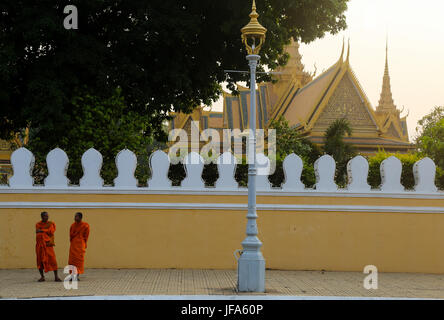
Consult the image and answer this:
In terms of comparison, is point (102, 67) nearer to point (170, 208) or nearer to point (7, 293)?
point (170, 208)

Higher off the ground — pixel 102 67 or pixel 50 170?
pixel 102 67

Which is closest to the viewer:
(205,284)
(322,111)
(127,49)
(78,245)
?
(205,284)

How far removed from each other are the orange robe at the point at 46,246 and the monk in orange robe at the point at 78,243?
31 centimetres

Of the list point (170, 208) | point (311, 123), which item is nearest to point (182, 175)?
point (170, 208)

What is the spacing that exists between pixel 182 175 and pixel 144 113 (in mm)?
3855

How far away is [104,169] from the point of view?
13.3m

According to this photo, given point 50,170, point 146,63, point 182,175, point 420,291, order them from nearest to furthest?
point 420,291 < point 50,170 < point 182,175 < point 146,63

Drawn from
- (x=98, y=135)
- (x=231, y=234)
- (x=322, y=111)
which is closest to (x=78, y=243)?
(x=231, y=234)

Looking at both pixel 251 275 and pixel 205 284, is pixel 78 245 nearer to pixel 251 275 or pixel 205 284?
pixel 205 284

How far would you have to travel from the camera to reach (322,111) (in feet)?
138

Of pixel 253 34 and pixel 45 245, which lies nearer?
pixel 253 34

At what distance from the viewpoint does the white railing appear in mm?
10594

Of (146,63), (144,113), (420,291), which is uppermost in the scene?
(146,63)

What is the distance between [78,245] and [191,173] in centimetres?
237
